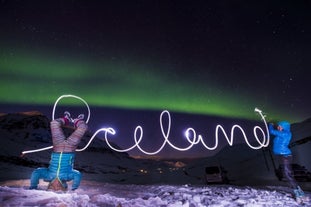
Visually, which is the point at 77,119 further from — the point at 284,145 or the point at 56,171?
the point at 284,145

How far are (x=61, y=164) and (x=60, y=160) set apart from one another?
5.4 inches

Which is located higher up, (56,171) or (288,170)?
(56,171)

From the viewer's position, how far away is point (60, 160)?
9.45 meters

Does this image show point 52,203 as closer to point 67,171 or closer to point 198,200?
point 67,171

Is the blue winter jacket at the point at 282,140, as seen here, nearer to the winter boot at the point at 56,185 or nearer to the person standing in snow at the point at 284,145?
the person standing in snow at the point at 284,145

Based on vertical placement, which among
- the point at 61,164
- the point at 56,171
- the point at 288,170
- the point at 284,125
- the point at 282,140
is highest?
the point at 284,125

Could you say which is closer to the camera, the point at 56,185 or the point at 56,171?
the point at 56,185

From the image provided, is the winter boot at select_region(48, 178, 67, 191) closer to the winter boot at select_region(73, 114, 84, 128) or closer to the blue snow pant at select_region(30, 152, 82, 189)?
the blue snow pant at select_region(30, 152, 82, 189)

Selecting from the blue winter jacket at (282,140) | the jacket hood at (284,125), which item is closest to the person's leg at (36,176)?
the blue winter jacket at (282,140)

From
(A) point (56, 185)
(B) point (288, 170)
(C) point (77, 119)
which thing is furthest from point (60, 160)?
(B) point (288, 170)

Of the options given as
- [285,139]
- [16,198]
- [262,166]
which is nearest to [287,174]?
[285,139]

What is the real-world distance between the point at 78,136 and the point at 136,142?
10.7 ft

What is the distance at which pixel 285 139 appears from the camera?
32.5 feet

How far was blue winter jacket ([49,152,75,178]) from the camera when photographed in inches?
369
